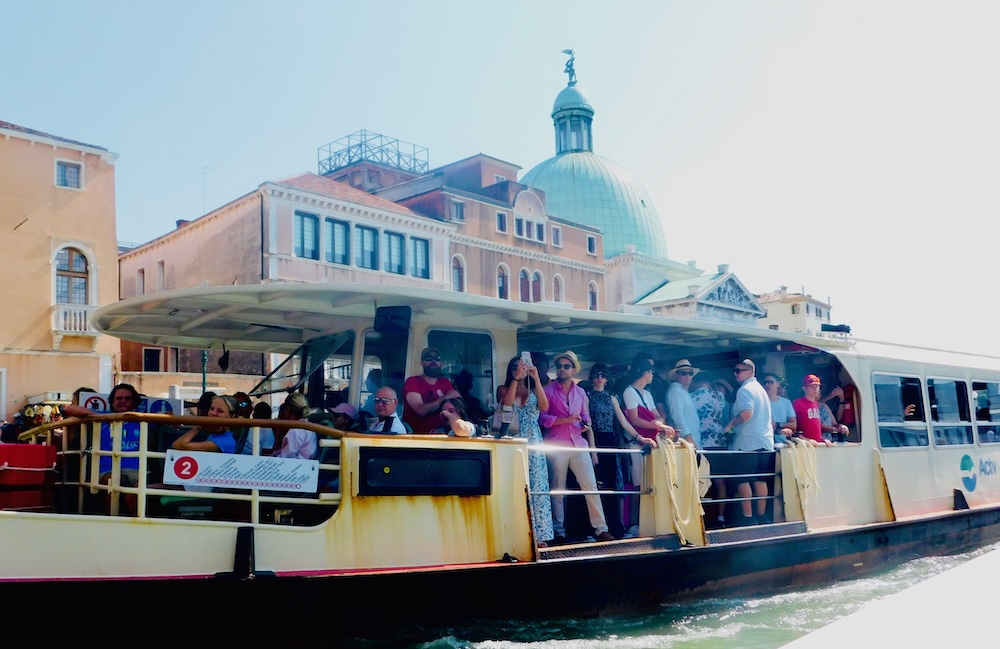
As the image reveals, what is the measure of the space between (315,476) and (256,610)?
90 centimetres

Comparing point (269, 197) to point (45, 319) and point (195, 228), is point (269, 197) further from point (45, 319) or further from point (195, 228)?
point (45, 319)

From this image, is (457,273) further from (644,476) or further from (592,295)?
(644,476)

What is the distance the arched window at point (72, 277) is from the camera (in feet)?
92.2

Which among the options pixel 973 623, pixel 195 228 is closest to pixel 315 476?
pixel 973 623

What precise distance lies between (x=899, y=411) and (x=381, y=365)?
6.41 meters

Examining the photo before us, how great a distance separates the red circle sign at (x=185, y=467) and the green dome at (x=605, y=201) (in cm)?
5379

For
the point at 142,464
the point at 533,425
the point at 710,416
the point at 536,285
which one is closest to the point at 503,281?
the point at 536,285

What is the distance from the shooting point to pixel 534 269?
150ft

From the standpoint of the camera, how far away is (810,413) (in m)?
9.55

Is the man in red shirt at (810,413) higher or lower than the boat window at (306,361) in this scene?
lower

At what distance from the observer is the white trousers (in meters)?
7.69

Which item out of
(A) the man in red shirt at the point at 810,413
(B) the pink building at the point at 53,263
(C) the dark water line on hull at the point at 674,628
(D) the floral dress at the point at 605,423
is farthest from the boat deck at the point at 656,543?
(B) the pink building at the point at 53,263

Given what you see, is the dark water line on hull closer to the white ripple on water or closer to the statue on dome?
the white ripple on water

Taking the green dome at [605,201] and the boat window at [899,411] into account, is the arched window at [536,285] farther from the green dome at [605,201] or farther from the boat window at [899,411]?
the boat window at [899,411]
